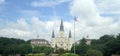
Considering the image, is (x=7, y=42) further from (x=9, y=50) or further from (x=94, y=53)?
(x=94, y=53)

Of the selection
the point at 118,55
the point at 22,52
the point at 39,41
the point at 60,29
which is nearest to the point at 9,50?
the point at 22,52

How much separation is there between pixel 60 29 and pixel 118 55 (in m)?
106

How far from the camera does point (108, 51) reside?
74.9m

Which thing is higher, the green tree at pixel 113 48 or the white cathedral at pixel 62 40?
the white cathedral at pixel 62 40

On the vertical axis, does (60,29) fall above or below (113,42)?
above

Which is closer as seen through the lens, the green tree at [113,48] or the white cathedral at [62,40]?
the green tree at [113,48]

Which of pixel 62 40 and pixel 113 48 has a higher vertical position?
pixel 62 40

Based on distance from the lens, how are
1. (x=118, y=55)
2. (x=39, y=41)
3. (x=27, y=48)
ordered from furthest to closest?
(x=39, y=41) < (x=27, y=48) < (x=118, y=55)

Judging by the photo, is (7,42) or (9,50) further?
(7,42)

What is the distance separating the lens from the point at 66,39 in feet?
568

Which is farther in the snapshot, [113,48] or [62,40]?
[62,40]

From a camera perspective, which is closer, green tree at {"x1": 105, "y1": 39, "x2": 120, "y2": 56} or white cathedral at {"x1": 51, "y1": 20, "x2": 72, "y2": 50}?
green tree at {"x1": 105, "y1": 39, "x2": 120, "y2": 56}

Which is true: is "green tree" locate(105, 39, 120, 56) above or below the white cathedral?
below

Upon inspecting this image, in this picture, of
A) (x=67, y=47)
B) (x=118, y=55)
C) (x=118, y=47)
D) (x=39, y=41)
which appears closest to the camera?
(x=118, y=55)
